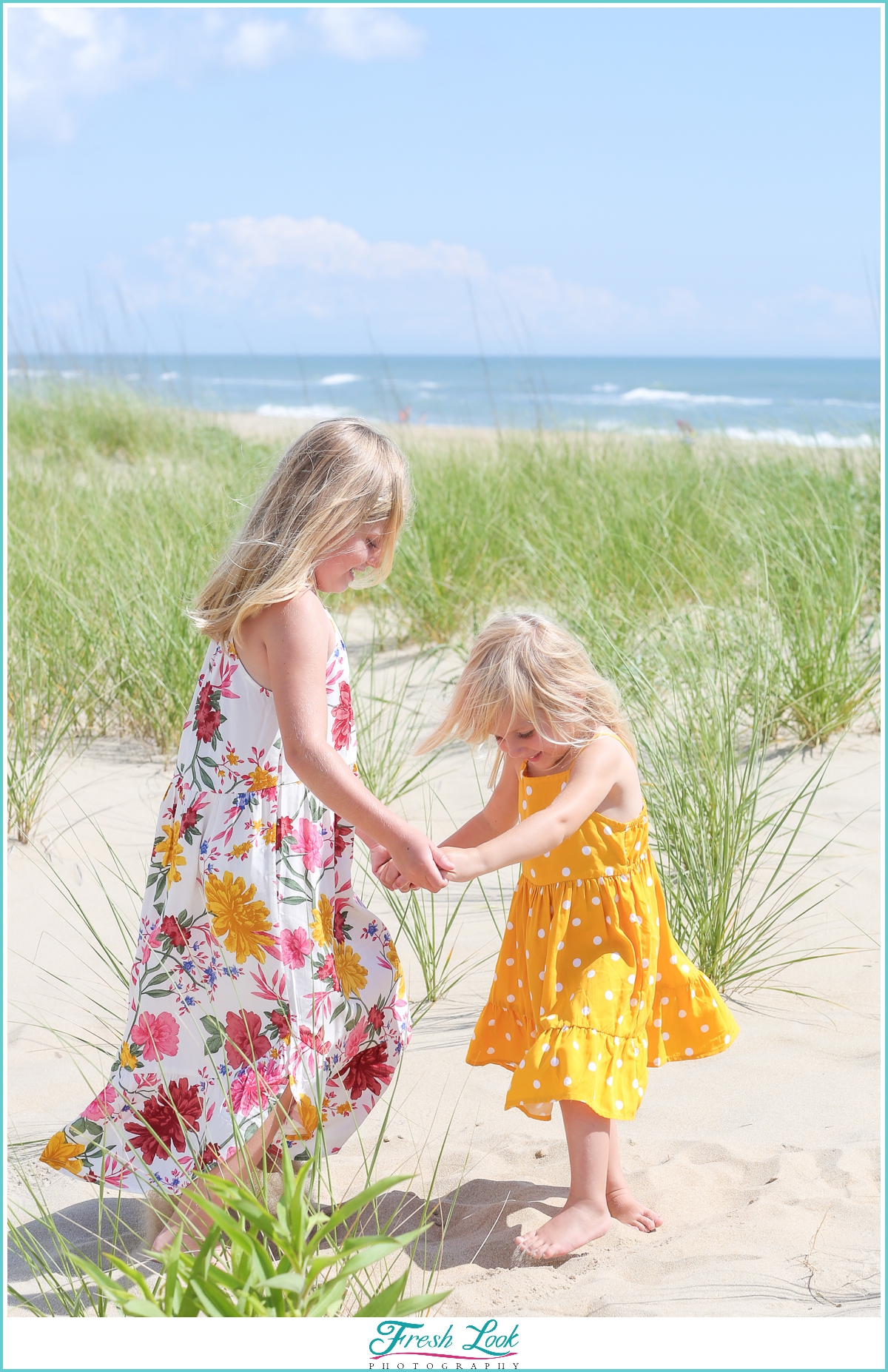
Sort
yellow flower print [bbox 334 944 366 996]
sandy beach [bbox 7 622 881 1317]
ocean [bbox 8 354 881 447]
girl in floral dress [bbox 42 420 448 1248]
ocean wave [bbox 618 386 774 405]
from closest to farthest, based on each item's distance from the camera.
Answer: sandy beach [bbox 7 622 881 1317] < girl in floral dress [bbox 42 420 448 1248] < yellow flower print [bbox 334 944 366 996] < ocean [bbox 8 354 881 447] < ocean wave [bbox 618 386 774 405]

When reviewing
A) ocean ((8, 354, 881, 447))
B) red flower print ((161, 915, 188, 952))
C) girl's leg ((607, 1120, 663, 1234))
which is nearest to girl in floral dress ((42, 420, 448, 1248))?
red flower print ((161, 915, 188, 952))

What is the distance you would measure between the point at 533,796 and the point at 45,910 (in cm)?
156

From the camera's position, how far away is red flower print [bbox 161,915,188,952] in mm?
1850

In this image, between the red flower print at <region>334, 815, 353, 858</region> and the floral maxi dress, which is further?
the red flower print at <region>334, 815, 353, 858</region>

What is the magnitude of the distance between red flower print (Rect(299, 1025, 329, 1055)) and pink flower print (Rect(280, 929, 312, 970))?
10 cm

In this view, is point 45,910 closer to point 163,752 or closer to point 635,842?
point 163,752

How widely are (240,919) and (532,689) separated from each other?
0.60 m

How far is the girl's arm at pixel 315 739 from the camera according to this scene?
1725 millimetres

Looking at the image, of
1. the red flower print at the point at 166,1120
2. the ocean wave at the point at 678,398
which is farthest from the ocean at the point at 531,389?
the red flower print at the point at 166,1120

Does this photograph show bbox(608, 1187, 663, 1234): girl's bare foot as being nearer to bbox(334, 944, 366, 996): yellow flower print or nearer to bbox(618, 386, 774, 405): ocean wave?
bbox(334, 944, 366, 996): yellow flower print

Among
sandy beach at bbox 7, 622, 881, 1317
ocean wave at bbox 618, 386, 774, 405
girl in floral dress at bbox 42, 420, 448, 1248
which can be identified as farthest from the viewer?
ocean wave at bbox 618, 386, 774, 405

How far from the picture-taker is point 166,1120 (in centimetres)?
184

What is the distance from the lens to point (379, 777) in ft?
10.8

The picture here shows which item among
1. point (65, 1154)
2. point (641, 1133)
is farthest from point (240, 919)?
point (641, 1133)
